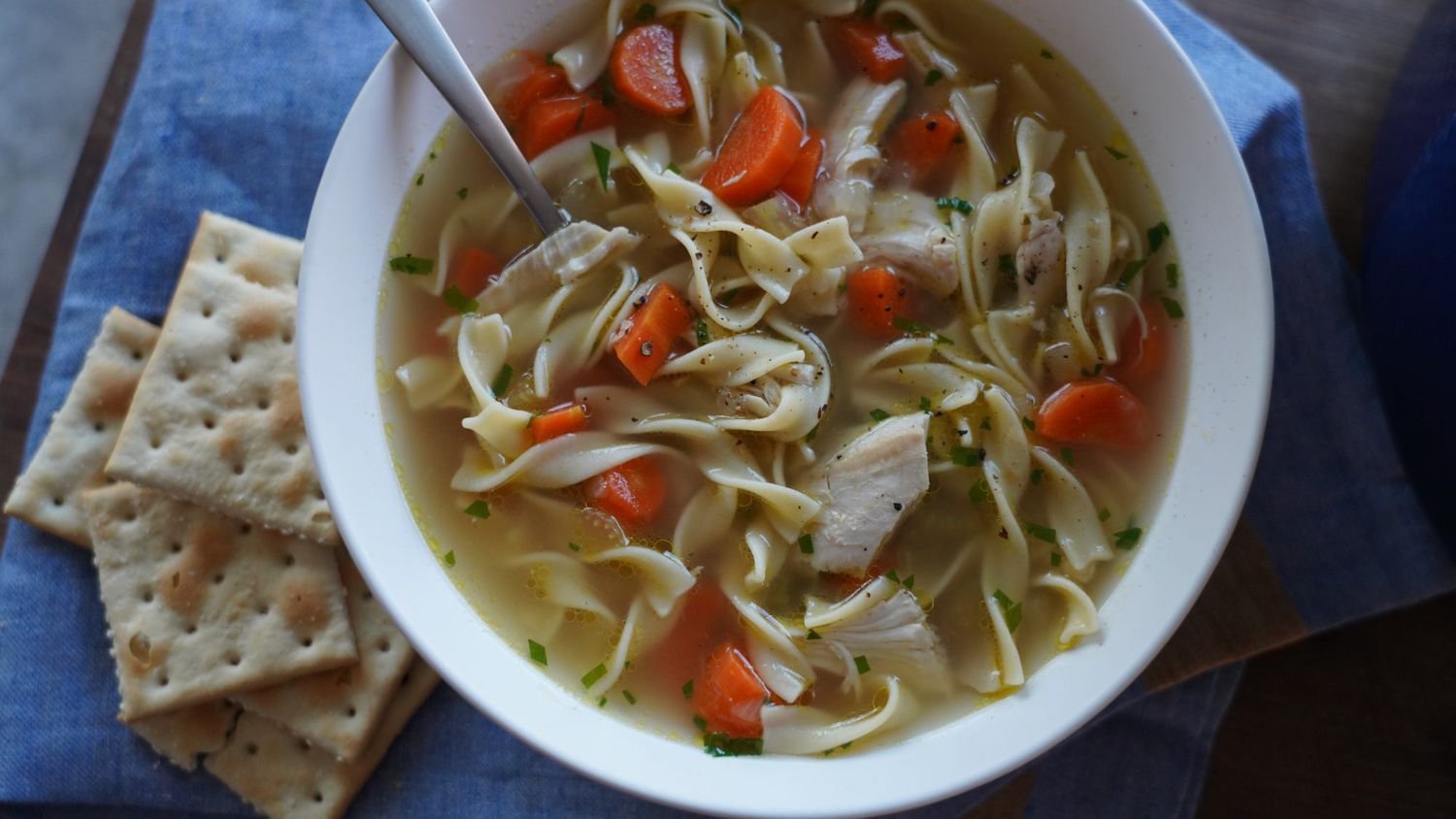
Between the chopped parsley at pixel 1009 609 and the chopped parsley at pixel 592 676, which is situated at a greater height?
the chopped parsley at pixel 592 676

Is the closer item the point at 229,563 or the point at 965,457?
the point at 965,457

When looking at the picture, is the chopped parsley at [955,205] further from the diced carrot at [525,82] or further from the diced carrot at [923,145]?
the diced carrot at [525,82]

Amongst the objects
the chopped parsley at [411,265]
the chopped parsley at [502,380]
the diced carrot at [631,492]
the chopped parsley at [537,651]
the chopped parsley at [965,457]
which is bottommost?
the chopped parsley at [965,457]

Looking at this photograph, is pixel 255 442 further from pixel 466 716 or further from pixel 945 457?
pixel 945 457

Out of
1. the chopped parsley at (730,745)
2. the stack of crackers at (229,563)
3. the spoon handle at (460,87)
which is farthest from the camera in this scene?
the stack of crackers at (229,563)

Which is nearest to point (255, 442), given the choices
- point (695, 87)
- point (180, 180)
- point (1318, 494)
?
point (180, 180)

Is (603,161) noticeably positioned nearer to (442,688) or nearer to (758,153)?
(758,153)

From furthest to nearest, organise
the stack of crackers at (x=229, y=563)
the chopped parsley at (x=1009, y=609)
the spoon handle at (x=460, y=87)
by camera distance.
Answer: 1. the stack of crackers at (x=229, y=563)
2. the chopped parsley at (x=1009, y=609)
3. the spoon handle at (x=460, y=87)

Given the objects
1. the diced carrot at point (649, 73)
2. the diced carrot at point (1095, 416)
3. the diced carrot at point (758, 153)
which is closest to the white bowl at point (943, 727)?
the diced carrot at point (1095, 416)

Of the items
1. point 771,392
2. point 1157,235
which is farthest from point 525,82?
point 1157,235
